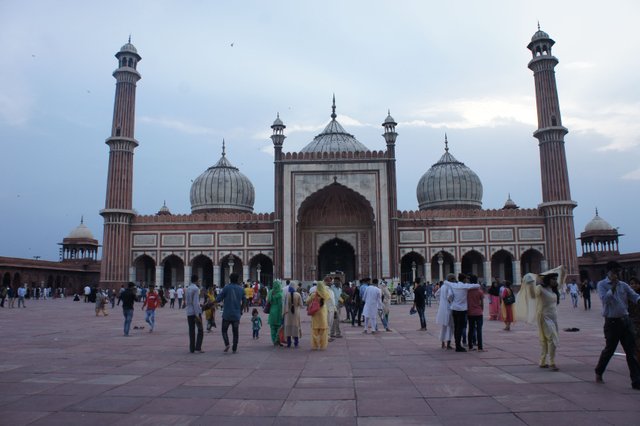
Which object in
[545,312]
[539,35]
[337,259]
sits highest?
[539,35]

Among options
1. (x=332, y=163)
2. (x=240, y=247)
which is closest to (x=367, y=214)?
(x=332, y=163)

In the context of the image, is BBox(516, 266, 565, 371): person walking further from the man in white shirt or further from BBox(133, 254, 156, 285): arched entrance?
BBox(133, 254, 156, 285): arched entrance

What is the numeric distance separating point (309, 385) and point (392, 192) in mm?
26466

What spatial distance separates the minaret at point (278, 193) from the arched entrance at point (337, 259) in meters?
4.45

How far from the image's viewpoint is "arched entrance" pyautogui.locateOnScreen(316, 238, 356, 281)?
3531cm

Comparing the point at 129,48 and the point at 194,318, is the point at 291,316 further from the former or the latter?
the point at 129,48

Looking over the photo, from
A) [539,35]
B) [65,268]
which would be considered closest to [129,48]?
[65,268]

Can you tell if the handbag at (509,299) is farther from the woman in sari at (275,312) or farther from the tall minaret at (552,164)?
the tall minaret at (552,164)

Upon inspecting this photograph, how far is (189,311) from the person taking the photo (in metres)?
8.59

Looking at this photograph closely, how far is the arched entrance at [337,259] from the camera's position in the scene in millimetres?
35312

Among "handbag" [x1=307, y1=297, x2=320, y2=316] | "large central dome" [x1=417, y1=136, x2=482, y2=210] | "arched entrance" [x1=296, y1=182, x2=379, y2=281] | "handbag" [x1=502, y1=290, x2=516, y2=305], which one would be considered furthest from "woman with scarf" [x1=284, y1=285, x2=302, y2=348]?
"large central dome" [x1=417, y1=136, x2=482, y2=210]

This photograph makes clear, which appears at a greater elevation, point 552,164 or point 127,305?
point 552,164

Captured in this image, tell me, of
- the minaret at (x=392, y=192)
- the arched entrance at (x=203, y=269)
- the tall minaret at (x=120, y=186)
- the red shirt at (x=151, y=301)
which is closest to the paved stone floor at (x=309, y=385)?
the red shirt at (x=151, y=301)

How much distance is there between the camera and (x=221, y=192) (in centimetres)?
3997
